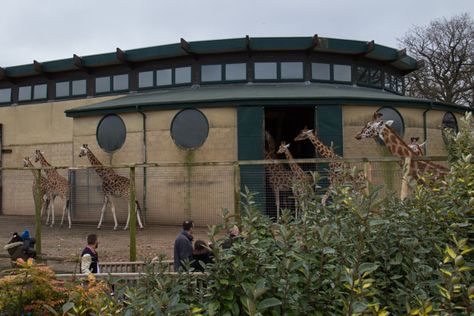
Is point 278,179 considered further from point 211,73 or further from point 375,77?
point 375,77

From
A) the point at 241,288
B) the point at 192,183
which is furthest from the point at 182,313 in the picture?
the point at 192,183

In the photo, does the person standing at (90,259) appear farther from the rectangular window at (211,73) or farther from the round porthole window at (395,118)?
the rectangular window at (211,73)

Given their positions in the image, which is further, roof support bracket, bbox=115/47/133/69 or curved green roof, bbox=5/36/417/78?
roof support bracket, bbox=115/47/133/69

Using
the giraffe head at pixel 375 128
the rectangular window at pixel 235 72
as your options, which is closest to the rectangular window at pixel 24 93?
the rectangular window at pixel 235 72

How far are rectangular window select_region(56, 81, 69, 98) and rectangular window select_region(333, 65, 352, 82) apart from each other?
12.3m

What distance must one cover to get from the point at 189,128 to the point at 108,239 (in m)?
5.15

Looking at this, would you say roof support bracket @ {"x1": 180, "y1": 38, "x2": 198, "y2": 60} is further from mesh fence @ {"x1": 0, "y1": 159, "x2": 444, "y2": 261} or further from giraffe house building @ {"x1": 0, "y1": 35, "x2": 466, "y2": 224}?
mesh fence @ {"x1": 0, "y1": 159, "x2": 444, "y2": 261}

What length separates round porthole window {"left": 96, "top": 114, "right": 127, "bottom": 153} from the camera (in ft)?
56.3

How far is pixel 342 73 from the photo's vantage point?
19.5m

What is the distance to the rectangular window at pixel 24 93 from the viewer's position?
22.8 meters

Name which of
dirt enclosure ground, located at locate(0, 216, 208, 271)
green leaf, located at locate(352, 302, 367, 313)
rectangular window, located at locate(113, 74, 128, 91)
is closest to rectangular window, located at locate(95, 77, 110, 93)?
rectangular window, located at locate(113, 74, 128, 91)

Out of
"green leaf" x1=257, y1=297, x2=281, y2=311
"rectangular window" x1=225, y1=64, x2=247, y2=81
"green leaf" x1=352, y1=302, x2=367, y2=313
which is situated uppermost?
"rectangular window" x1=225, y1=64, x2=247, y2=81

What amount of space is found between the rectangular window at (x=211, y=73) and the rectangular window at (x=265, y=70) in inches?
59.8

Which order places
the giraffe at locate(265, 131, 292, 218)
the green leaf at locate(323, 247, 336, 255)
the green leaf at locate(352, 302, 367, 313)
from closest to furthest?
1. the green leaf at locate(352, 302, 367, 313)
2. the green leaf at locate(323, 247, 336, 255)
3. the giraffe at locate(265, 131, 292, 218)
